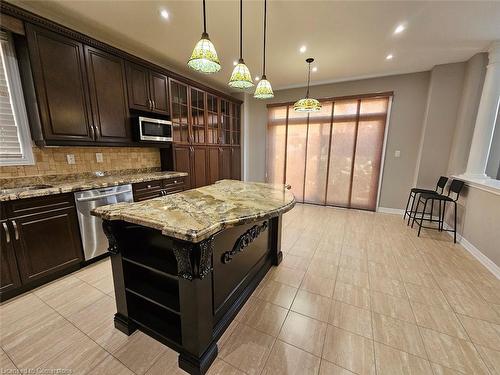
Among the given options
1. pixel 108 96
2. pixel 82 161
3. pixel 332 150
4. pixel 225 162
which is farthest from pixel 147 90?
pixel 332 150

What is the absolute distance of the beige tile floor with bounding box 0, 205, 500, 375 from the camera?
1236mm

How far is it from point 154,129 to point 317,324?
3.02 meters

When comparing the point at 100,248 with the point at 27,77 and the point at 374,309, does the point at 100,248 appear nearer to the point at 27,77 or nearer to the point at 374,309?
the point at 27,77

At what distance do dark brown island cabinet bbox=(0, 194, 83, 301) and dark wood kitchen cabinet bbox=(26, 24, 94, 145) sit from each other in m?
0.69

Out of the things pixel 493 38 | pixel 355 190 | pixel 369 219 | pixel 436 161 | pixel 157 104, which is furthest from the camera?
pixel 355 190

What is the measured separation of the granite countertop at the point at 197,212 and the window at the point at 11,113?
1.69 metres

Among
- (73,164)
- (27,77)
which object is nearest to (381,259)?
(73,164)

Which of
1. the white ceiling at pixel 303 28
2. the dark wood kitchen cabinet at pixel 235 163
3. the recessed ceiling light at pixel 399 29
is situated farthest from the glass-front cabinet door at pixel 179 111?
the recessed ceiling light at pixel 399 29

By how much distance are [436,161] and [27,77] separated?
5.74 metres

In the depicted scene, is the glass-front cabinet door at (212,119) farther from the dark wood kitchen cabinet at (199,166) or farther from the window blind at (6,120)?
the window blind at (6,120)

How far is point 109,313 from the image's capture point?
1.62 meters

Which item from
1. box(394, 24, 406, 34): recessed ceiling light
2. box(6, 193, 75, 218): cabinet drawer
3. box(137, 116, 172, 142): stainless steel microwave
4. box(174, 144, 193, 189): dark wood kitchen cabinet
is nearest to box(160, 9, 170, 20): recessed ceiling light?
box(137, 116, 172, 142): stainless steel microwave

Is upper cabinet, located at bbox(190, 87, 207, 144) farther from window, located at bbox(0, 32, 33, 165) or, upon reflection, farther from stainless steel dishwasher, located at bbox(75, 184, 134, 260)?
window, located at bbox(0, 32, 33, 165)

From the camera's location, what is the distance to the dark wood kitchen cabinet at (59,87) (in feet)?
6.24
